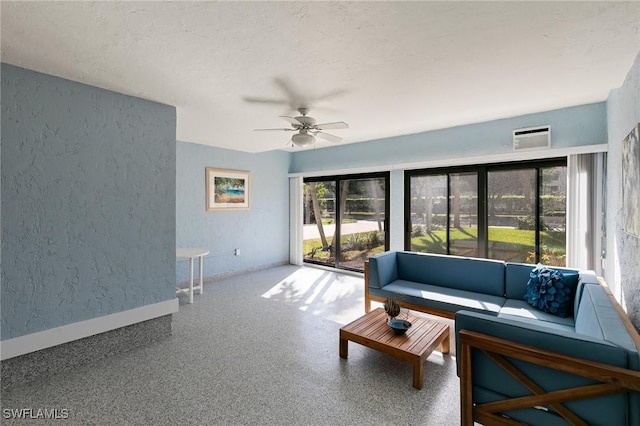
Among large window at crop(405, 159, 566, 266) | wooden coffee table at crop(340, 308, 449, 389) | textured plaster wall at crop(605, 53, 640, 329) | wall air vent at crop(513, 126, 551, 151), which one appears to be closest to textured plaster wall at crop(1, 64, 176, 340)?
wooden coffee table at crop(340, 308, 449, 389)

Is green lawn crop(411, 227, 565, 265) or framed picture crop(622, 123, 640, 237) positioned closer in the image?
framed picture crop(622, 123, 640, 237)

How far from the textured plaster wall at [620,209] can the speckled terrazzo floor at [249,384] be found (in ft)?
4.70

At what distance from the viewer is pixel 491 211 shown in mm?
4273

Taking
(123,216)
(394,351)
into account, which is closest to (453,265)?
(394,351)

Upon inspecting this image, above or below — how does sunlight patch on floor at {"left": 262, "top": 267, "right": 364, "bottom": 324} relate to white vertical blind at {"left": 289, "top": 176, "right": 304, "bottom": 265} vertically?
below

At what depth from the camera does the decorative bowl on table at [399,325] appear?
8.58 feet

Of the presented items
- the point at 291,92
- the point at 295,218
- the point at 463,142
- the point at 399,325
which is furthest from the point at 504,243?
the point at 295,218

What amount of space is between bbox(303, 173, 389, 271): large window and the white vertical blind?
0.13 meters

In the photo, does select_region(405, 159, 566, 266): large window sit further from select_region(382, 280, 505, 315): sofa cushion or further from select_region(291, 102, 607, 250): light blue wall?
select_region(382, 280, 505, 315): sofa cushion

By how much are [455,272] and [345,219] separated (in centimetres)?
279

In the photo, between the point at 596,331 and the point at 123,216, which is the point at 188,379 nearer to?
the point at 123,216

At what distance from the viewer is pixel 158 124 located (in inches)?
121

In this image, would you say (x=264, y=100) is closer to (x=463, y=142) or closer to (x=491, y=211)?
(x=463, y=142)

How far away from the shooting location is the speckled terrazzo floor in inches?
78.3
